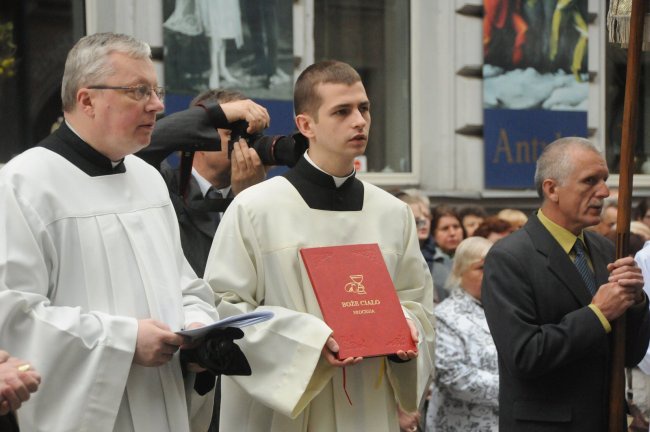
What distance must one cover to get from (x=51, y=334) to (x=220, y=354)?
0.51 meters

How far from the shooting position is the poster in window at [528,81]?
1078cm

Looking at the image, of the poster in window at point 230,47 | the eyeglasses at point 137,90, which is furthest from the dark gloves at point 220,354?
the poster in window at point 230,47

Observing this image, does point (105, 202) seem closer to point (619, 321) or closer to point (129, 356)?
point (129, 356)

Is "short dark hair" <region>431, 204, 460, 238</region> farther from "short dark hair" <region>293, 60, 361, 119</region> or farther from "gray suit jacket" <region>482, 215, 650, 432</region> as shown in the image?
"short dark hair" <region>293, 60, 361, 119</region>

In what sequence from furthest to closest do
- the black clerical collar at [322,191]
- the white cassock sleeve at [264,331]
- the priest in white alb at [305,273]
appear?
the black clerical collar at [322,191], the priest in white alb at [305,273], the white cassock sleeve at [264,331]

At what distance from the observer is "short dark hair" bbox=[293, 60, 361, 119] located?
4.46 meters

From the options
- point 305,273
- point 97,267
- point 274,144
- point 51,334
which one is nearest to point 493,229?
point 274,144

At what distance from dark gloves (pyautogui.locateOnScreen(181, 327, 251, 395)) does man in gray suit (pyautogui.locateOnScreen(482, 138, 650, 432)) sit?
4.44ft

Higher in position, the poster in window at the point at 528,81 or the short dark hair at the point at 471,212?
the poster in window at the point at 528,81

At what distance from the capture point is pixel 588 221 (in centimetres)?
489

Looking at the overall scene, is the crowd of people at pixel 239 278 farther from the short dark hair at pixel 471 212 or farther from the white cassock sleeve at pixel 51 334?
the short dark hair at pixel 471 212

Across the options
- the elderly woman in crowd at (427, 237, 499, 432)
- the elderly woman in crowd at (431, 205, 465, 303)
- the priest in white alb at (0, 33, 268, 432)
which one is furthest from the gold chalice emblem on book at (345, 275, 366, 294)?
the elderly woman in crowd at (431, 205, 465, 303)

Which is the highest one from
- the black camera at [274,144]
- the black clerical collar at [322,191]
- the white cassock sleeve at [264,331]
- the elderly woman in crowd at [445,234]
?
the black camera at [274,144]

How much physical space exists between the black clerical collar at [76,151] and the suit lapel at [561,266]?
74.5 inches
